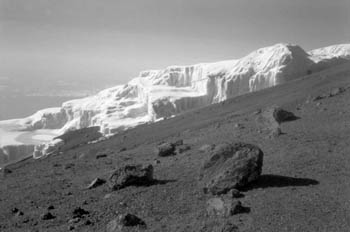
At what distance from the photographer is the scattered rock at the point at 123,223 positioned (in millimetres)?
6953

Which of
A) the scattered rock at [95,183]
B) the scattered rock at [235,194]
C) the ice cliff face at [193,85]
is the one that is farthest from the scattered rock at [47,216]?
the ice cliff face at [193,85]

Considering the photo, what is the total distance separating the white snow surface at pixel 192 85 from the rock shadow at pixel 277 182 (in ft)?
126

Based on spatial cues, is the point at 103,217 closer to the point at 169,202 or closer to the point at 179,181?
the point at 169,202

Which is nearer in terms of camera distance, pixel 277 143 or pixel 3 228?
pixel 3 228

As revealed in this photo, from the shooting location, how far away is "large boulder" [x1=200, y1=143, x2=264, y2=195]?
8.20 m

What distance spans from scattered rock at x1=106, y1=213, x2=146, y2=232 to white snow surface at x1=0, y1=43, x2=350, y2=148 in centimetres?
4023

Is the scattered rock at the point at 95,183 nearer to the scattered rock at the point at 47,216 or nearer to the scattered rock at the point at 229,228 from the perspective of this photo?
the scattered rock at the point at 47,216

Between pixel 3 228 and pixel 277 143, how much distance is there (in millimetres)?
9039

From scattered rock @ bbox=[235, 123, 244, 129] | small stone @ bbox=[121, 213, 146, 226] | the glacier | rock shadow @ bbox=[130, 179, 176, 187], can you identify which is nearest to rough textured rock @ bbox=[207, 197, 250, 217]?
small stone @ bbox=[121, 213, 146, 226]

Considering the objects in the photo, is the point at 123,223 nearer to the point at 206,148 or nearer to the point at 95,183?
the point at 95,183

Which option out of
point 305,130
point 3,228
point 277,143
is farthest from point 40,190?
point 305,130

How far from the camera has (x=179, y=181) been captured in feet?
33.0

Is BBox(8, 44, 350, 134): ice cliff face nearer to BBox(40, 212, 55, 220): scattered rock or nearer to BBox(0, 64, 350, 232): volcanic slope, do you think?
BBox(0, 64, 350, 232): volcanic slope

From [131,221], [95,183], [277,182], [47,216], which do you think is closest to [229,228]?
[131,221]
